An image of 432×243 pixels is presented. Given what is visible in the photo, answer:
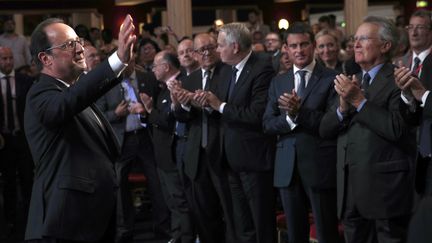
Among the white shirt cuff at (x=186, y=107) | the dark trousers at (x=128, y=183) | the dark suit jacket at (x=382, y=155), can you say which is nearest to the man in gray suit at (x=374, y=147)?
the dark suit jacket at (x=382, y=155)

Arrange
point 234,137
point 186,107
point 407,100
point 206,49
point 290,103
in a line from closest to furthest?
point 407,100, point 290,103, point 234,137, point 186,107, point 206,49

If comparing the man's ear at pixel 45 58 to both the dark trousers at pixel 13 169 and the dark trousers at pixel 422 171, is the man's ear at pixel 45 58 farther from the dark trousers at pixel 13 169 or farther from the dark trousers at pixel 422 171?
the dark trousers at pixel 13 169

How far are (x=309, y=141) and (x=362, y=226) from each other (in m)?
0.73

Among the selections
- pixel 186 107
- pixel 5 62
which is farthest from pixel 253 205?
pixel 5 62

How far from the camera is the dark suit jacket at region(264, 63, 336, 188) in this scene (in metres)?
5.64

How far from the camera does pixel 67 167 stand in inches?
155

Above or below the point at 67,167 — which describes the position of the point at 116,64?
above

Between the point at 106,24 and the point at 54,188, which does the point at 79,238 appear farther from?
the point at 106,24

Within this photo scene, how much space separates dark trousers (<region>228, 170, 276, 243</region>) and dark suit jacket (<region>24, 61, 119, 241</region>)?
238cm

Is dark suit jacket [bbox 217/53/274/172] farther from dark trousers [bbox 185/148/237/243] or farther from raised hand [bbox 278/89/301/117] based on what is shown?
raised hand [bbox 278/89/301/117]

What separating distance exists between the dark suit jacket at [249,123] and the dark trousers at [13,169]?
3608 millimetres

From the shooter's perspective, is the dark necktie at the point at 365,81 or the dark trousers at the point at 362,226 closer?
the dark trousers at the point at 362,226

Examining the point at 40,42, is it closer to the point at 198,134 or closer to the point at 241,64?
the point at 241,64

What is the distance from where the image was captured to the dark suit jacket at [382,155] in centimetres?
496
